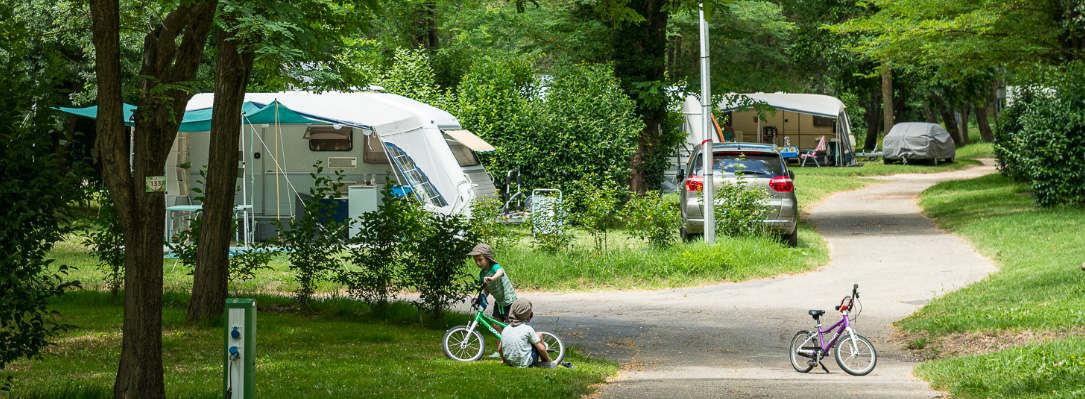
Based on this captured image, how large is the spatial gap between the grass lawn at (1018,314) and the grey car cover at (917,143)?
19020mm

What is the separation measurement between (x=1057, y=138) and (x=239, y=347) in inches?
688

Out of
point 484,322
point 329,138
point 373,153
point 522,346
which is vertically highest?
point 329,138

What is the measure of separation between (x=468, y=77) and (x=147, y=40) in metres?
14.3

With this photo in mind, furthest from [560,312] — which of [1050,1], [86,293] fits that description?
[1050,1]

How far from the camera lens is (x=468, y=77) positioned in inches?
890

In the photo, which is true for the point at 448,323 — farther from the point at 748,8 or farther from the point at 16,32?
the point at 748,8

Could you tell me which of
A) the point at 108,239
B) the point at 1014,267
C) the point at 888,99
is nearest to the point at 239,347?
the point at 108,239

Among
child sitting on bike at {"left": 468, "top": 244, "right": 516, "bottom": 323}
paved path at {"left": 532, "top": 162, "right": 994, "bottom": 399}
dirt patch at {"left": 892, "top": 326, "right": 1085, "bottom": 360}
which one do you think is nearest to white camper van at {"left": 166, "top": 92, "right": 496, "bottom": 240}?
paved path at {"left": 532, "top": 162, "right": 994, "bottom": 399}

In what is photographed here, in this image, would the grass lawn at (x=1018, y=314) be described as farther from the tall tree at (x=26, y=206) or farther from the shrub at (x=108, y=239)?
the shrub at (x=108, y=239)

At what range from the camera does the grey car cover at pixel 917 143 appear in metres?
38.7

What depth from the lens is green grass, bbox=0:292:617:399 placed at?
6.80 m

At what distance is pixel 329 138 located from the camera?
59.2ft

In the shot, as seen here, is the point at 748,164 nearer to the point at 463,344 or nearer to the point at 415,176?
the point at 415,176

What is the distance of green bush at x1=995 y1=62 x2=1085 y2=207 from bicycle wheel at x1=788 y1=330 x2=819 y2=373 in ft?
40.2
